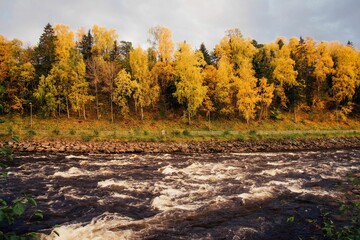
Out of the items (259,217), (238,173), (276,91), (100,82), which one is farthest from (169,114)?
(259,217)

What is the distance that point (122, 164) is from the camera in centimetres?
2472

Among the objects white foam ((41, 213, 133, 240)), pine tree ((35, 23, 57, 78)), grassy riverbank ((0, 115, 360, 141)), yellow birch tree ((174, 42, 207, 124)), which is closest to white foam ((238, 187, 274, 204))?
white foam ((41, 213, 133, 240))

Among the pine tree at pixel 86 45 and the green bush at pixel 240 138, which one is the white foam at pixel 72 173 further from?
the pine tree at pixel 86 45

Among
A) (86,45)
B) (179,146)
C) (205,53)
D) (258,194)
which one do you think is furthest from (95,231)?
(86,45)

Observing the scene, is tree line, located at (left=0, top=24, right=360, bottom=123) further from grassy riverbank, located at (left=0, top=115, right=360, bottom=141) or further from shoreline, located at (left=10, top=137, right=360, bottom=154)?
shoreline, located at (left=10, top=137, right=360, bottom=154)

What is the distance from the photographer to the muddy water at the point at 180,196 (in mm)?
11211

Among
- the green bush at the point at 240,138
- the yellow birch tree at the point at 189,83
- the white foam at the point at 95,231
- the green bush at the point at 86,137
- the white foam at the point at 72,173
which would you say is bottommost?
the white foam at the point at 95,231

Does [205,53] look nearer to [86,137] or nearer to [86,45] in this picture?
[86,45]

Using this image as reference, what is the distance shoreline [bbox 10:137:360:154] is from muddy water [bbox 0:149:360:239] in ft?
24.3

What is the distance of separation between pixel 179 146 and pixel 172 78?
17480 millimetres

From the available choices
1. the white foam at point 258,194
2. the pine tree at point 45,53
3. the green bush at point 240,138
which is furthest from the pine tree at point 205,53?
the white foam at point 258,194

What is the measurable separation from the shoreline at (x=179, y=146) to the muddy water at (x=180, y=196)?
292 inches

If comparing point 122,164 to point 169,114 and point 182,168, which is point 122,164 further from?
point 169,114

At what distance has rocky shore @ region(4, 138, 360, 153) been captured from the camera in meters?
33.0
